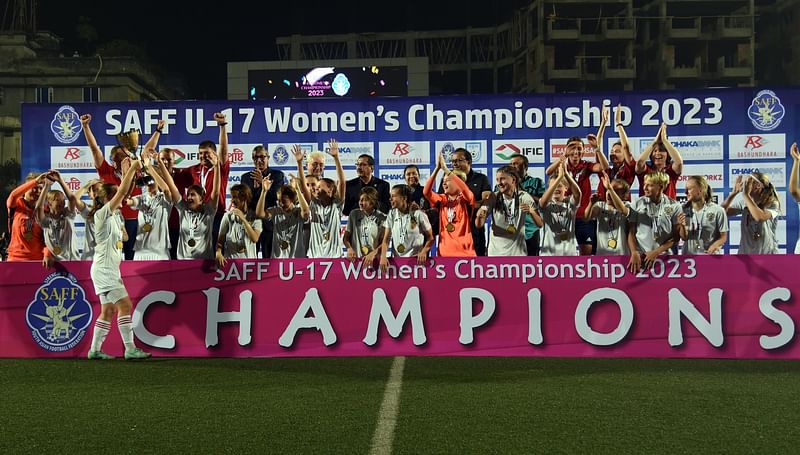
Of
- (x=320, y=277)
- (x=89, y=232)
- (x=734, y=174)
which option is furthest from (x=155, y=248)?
(x=734, y=174)

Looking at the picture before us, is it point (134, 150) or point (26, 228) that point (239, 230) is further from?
point (134, 150)

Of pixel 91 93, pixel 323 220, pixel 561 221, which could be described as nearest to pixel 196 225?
pixel 323 220

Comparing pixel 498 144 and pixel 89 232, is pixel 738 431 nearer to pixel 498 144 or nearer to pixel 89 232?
pixel 89 232

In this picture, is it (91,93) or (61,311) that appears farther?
(91,93)

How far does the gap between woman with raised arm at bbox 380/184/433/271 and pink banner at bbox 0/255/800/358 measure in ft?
3.49

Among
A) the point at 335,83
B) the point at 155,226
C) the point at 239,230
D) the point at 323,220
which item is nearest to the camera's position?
the point at 239,230

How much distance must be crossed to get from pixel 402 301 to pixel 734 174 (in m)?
7.91

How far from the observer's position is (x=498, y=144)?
53.7 ft

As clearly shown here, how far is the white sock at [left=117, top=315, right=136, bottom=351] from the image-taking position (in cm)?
1046

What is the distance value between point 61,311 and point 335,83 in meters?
17.2

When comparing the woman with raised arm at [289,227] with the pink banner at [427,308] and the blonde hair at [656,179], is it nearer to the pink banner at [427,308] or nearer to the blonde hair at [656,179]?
the pink banner at [427,308]

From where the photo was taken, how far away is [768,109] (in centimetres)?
1575

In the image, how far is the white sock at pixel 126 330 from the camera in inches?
412

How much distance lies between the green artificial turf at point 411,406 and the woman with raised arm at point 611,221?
238 cm
